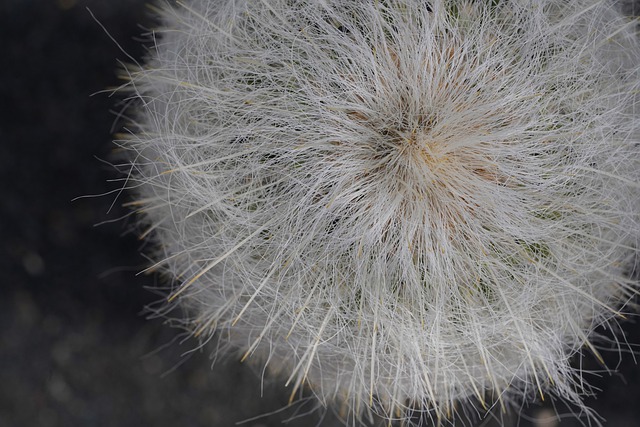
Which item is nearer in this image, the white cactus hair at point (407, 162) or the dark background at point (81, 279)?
the white cactus hair at point (407, 162)

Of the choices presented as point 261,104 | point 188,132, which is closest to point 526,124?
point 261,104

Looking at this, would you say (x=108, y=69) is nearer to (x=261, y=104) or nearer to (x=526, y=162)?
(x=261, y=104)

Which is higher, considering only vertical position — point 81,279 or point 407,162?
point 407,162

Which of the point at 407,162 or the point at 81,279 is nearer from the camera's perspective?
the point at 407,162

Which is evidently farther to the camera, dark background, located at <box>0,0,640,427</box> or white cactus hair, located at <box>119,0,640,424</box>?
dark background, located at <box>0,0,640,427</box>
